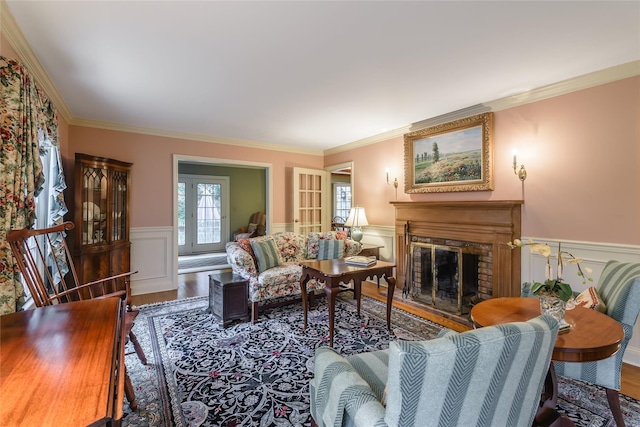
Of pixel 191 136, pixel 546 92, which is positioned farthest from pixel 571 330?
pixel 191 136

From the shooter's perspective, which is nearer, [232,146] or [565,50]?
[565,50]

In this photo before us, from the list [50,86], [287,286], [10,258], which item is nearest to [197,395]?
[10,258]

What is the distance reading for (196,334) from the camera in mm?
2945

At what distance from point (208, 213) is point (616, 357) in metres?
8.27

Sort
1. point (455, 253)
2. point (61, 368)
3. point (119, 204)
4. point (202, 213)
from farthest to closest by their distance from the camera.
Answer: point (202, 213) < point (119, 204) < point (455, 253) < point (61, 368)

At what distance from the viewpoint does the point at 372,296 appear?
4.20m

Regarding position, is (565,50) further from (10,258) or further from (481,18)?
(10,258)

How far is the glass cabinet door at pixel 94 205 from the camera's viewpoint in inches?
143

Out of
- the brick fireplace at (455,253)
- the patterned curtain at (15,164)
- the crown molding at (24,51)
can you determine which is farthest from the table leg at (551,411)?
the crown molding at (24,51)

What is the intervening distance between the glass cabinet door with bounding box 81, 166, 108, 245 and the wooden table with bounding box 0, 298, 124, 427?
9.48ft

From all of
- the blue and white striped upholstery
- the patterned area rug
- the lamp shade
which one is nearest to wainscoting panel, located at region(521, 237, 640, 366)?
the blue and white striped upholstery

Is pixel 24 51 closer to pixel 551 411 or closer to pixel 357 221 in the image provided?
pixel 357 221

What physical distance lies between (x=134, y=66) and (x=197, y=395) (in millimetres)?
2627

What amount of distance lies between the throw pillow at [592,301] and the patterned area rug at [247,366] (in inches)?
25.3
